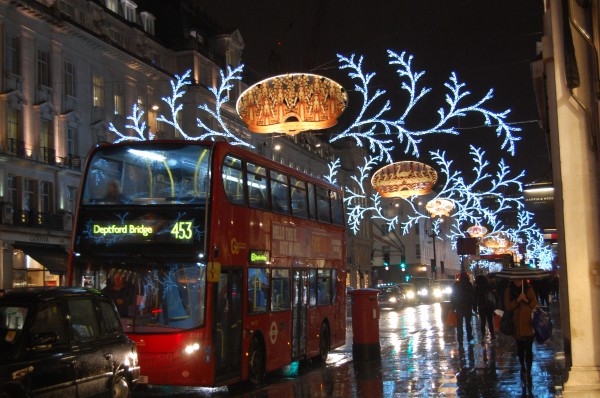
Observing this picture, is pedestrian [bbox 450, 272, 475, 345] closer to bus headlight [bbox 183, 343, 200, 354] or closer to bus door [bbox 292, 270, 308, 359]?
bus door [bbox 292, 270, 308, 359]

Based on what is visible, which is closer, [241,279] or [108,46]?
[241,279]

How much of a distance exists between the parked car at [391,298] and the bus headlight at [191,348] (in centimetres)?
3760

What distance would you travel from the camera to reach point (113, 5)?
145 feet

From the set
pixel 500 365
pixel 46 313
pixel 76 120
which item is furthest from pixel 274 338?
pixel 76 120

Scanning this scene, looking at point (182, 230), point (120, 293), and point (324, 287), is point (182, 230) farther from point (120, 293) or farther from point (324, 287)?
point (324, 287)

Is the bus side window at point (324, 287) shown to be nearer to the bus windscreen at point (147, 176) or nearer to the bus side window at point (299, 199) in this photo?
the bus side window at point (299, 199)

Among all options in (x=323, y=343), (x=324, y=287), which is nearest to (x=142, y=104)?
(x=324, y=287)

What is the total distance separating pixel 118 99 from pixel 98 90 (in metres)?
1.79

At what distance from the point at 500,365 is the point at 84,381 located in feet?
32.1

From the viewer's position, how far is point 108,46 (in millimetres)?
42094

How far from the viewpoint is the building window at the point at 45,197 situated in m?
37.1

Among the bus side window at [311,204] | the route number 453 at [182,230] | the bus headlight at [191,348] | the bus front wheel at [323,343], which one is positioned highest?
the bus side window at [311,204]

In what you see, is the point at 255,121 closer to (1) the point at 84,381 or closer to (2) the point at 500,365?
(2) the point at 500,365

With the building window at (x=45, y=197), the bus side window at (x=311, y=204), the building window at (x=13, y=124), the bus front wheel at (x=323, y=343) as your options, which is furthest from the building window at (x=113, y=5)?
the bus front wheel at (x=323, y=343)
